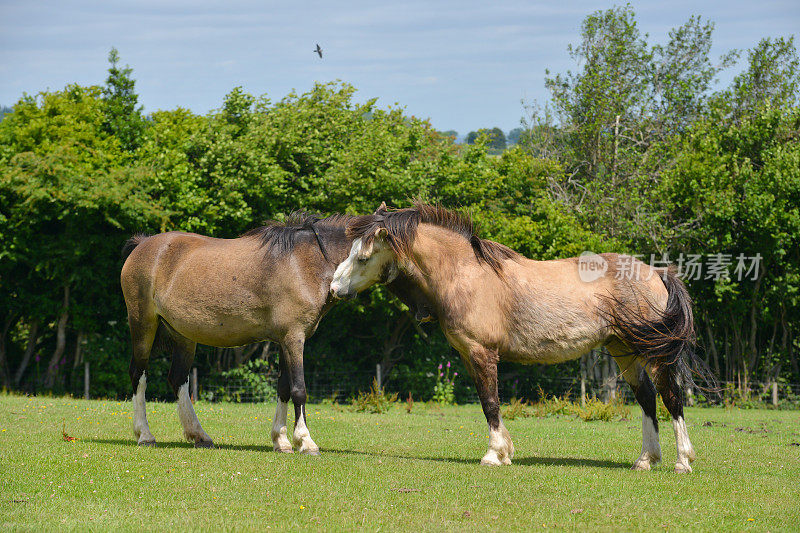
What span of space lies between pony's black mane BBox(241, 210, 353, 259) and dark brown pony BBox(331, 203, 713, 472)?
696 millimetres

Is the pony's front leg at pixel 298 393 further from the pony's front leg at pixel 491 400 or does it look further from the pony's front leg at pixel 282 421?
the pony's front leg at pixel 491 400

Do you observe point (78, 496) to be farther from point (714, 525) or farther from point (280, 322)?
point (714, 525)

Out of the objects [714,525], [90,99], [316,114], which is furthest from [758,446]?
[90,99]

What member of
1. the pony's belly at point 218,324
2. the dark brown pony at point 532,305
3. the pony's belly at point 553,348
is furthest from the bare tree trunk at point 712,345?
the pony's belly at point 218,324

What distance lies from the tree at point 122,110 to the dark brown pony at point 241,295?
15.4 meters

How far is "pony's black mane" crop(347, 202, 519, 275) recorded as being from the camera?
32.0 feet

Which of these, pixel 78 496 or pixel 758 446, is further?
pixel 758 446

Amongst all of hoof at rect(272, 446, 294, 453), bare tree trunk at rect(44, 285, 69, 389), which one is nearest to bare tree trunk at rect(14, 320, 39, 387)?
bare tree trunk at rect(44, 285, 69, 389)

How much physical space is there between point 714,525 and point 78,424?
9.85 metres

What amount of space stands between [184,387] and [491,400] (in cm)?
422

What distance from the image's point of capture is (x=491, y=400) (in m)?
9.40

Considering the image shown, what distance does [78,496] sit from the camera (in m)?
7.20

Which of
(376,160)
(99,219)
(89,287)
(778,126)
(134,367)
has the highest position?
(778,126)

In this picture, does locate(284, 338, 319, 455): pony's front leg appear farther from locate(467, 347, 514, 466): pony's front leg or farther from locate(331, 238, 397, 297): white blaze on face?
locate(467, 347, 514, 466): pony's front leg
